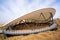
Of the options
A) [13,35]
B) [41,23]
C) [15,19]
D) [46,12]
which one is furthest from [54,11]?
[13,35]

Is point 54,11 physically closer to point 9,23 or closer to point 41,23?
point 41,23

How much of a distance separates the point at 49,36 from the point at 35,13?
9914 millimetres

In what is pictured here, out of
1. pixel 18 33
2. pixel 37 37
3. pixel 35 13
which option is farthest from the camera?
pixel 35 13

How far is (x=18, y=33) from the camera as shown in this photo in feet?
85.7

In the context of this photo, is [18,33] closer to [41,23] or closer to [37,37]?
[37,37]

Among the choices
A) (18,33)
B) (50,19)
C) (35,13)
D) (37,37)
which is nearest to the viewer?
(37,37)

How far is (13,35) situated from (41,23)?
30.7 feet

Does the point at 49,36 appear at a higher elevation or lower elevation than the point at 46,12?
lower

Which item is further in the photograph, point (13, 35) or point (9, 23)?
point (9, 23)

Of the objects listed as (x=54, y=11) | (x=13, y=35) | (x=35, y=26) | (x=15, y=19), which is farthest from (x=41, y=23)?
(x=13, y=35)

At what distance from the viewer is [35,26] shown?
32062 millimetres

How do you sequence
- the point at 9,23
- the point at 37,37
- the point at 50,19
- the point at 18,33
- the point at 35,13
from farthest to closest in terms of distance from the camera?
the point at 50,19, the point at 35,13, the point at 9,23, the point at 18,33, the point at 37,37

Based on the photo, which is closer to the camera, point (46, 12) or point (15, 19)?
point (15, 19)

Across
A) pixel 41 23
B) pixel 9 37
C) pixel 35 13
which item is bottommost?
pixel 9 37
